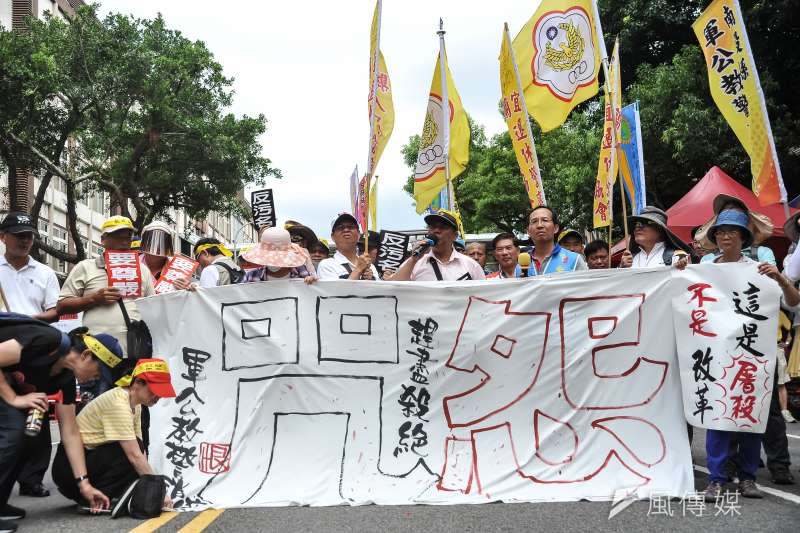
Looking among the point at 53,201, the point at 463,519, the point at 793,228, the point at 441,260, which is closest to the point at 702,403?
the point at 793,228

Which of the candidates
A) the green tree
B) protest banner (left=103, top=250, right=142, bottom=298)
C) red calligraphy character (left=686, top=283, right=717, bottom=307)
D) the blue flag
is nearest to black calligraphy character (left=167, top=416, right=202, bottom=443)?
protest banner (left=103, top=250, right=142, bottom=298)

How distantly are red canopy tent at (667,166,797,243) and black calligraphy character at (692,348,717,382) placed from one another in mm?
8720

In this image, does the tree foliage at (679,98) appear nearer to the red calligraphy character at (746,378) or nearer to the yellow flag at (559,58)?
the yellow flag at (559,58)

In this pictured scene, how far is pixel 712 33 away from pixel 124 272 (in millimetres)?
5276

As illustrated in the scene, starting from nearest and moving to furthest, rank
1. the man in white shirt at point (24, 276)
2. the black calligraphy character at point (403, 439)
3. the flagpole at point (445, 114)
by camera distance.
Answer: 1. the black calligraphy character at point (403, 439)
2. the man in white shirt at point (24, 276)
3. the flagpole at point (445, 114)

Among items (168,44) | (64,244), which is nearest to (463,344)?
(168,44)

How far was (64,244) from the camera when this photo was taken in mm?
36281

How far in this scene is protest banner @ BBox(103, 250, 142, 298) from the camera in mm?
5574

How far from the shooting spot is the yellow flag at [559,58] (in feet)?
25.6

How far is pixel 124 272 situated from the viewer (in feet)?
18.5

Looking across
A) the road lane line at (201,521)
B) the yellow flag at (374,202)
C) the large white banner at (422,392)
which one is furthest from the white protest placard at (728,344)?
the yellow flag at (374,202)

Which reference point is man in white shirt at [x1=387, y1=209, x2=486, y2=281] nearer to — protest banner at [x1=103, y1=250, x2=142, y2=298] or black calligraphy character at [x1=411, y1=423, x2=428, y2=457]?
black calligraphy character at [x1=411, y1=423, x2=428, y2=457]

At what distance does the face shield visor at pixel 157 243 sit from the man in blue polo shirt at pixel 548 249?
3.03 metres

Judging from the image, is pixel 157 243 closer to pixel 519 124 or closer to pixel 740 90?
pixel 519 124
